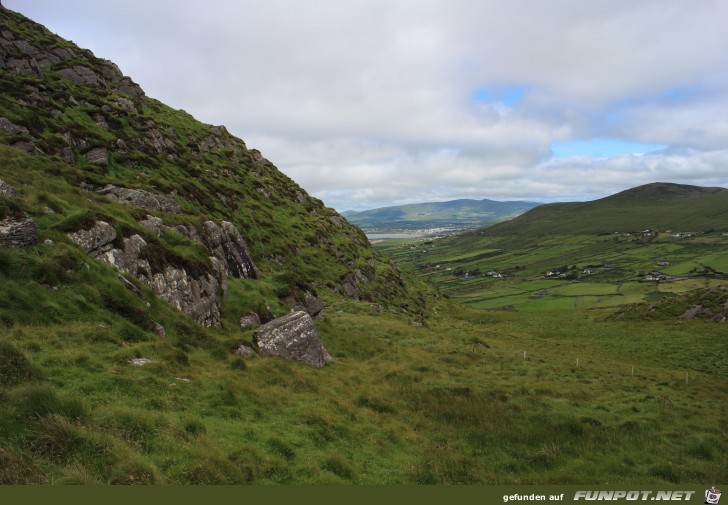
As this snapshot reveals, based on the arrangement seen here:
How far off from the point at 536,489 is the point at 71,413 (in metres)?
13.5

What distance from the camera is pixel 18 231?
62.6ft

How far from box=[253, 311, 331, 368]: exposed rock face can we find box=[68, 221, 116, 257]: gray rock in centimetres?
1092

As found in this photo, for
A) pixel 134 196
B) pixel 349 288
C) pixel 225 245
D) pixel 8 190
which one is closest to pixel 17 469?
pixel 8 190

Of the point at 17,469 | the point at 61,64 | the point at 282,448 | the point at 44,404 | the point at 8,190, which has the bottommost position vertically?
the point at 282,448

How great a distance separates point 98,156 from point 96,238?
3553 cm

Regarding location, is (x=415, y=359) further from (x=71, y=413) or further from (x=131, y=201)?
(x=131, y=201)

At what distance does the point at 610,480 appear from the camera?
1363cm

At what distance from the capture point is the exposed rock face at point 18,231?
18.5 metres

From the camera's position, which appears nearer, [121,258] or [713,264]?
[121,258]

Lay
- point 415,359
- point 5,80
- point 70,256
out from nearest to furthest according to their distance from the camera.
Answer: point 70,256 < point 415,359 < point 5,80

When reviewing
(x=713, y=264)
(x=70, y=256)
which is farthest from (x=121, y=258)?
(x=713, y=264)

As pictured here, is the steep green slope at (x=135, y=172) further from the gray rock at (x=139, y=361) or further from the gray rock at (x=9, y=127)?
the gray rock at (x=139, y=361)

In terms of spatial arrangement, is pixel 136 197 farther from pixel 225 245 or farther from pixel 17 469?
pixel 17 469

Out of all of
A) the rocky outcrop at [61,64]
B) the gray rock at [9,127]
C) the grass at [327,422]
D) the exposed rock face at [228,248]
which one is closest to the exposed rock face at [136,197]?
the exposed rock face at [228,248]
